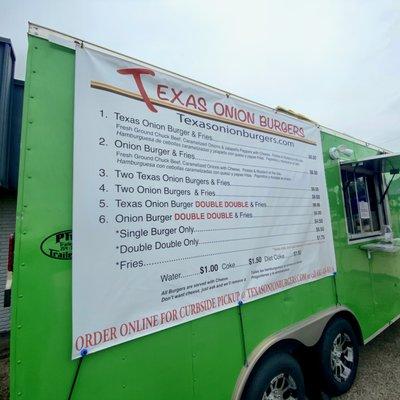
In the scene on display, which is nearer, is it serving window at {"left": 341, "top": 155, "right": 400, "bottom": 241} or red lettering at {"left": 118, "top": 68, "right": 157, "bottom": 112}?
red lettering at {"left": 118, "top": 68, "right": 157, "bottom": 112}

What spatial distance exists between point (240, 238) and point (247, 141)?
871 mm

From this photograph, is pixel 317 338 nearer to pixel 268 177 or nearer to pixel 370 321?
pixel 370 321

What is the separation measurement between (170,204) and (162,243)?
10.7 inches

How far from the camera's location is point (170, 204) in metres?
1.97

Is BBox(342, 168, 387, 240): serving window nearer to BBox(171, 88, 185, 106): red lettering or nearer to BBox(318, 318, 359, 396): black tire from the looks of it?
BBox(318, 318, 359, 396): black tire

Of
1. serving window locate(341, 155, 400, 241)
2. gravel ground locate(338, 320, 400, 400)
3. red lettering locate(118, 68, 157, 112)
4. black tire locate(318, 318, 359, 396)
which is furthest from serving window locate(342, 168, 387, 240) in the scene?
red lettering locate(118, 68, 157, 112)

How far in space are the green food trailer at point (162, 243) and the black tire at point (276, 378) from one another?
12mm

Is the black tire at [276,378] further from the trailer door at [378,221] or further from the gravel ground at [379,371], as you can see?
the trailer door at [378,221]

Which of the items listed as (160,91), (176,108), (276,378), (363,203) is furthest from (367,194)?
(160,91)

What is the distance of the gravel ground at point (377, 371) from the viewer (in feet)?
10.2

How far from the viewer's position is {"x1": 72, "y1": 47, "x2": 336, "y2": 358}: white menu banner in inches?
64.9

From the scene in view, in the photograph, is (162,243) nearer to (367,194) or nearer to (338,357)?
(338,357)

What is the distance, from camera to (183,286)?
77.4 inches

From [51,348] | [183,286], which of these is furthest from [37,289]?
[183,286]
